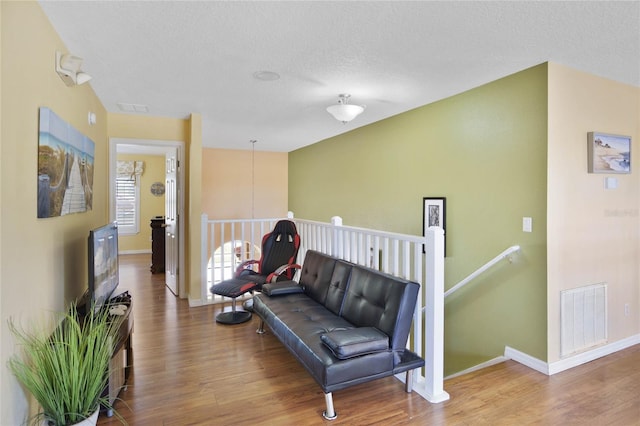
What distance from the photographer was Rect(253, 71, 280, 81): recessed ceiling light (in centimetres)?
312

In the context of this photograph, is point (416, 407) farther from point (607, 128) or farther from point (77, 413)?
point (607, 128)

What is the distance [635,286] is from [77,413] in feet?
15.1

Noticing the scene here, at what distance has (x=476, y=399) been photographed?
2.44 m

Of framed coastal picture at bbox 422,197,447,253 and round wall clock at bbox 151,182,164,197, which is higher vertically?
round wall clock at bbox 151,182,164,197

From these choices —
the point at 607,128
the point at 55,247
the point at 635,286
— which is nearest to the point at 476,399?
the point at 635,286

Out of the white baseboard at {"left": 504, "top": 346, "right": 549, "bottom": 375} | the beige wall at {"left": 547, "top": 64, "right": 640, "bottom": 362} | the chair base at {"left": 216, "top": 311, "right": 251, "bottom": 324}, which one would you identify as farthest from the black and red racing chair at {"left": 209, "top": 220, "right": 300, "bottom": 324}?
the beige wall at {"left": 547, "top": 64, "right": 640, "bottom": 362}

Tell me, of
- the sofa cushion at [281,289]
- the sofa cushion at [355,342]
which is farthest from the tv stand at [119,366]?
the sofa cushion at [355,342]

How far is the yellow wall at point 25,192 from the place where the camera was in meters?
1.63

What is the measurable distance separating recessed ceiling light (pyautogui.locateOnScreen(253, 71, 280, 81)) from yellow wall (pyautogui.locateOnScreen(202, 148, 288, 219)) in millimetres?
4594

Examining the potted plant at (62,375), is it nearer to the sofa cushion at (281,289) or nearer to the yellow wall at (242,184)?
the sofa cushion at (281,289)

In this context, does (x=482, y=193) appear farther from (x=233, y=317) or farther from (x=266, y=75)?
(x=233, y=317)

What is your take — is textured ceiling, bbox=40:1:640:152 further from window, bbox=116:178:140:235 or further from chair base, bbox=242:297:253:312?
window, bbox=116:178:140:235

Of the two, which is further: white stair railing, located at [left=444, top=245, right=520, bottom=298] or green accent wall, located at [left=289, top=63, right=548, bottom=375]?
white stair railing, located at [left=444, top=245, right=520, bottom=298]

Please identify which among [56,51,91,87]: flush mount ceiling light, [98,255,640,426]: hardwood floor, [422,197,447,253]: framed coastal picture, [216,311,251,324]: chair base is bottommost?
[98,255,640,426]: hardwood floor
